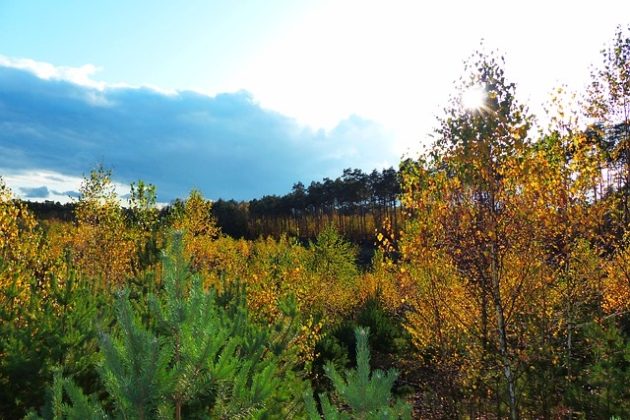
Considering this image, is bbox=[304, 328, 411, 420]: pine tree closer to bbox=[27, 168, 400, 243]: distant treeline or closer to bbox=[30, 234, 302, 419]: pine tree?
bbox=[30, 234, 302, 419]: pine tree

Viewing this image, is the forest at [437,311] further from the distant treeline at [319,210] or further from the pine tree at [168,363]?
the distant treeline at [319,210]

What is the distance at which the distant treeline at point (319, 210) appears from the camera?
65.9m

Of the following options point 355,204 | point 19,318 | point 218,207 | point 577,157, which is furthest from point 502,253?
point 218,207

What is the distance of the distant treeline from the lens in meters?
65.9

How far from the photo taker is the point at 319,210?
247 ft

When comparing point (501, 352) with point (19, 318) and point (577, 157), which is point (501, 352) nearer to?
point (577, 157)

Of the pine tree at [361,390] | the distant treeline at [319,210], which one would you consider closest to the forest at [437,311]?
the pine tree at [361,390]

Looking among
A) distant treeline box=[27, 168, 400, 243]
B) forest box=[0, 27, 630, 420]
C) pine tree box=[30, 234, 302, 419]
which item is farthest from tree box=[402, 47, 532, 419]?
distant treeline box=[27, 168, 400, 243]

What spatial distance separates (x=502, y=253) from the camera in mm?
8047

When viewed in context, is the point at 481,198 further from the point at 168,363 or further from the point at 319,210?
the point at 319,210

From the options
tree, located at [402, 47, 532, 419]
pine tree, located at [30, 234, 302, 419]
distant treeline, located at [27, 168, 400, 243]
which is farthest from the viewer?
distant treeline, located at [27, 168, 400, 243]

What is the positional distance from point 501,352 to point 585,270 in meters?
3.47

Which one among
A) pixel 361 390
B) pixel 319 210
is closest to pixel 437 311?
pixel 361 390

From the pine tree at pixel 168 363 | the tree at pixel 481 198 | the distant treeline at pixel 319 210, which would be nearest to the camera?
the pine tree at pixel 168 363
